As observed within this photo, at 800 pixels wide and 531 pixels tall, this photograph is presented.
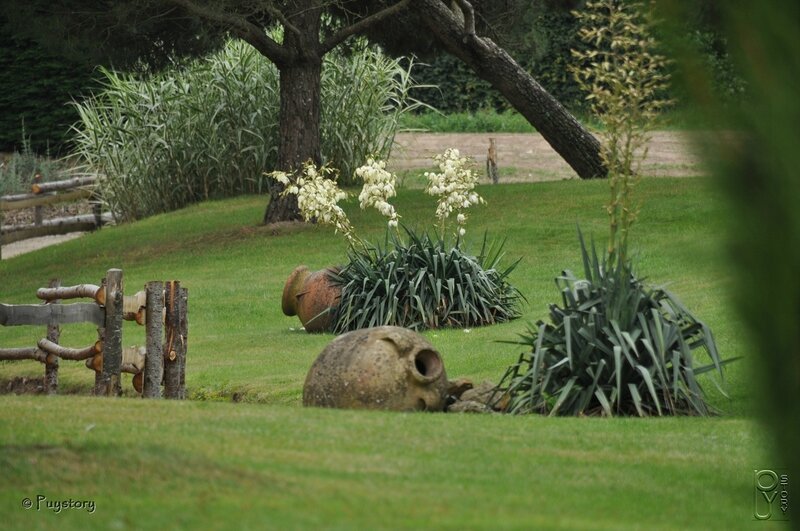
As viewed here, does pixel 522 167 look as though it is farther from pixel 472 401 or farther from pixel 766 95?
pixel 766 95

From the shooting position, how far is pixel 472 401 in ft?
27.5

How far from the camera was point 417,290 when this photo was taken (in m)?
12.6

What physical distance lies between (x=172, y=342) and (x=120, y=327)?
446 mm

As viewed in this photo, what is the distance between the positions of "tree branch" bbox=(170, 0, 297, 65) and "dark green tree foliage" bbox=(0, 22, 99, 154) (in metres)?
14.0

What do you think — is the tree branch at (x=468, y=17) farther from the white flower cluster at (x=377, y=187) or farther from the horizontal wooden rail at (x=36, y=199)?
the horizontal wooden rail at (x=36, y=199)

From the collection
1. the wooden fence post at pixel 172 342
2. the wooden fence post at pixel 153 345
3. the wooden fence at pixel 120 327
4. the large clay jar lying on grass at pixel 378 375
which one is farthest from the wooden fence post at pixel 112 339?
the large clay jar lying on grass at pixel 378 375

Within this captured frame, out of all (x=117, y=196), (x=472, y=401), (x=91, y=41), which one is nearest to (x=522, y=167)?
(x=117, y=196)

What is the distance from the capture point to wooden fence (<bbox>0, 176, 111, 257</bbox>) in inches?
943

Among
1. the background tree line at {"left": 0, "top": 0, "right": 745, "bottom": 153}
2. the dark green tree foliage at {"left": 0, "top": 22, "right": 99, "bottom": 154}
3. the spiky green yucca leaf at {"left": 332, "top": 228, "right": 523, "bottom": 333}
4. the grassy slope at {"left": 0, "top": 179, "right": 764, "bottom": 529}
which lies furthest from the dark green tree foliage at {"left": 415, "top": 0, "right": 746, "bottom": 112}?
the dark green tree foliage at {"left": 0, "top": 22, "right": 99, "bottom": 154}

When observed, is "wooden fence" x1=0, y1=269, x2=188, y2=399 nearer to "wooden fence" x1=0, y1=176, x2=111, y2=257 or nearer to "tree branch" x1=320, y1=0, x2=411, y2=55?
"tree branch" x1=320, y1=0, x2=411, y2=55

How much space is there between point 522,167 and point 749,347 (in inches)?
999

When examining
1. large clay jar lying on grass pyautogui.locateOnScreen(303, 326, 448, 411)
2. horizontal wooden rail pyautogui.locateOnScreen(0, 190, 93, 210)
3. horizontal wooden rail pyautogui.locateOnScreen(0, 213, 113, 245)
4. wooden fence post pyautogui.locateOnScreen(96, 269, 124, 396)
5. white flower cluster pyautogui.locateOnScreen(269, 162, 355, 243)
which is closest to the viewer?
large clay jar lying on grass pyautogui.locateOnScreen(303, 326, 448, 411)

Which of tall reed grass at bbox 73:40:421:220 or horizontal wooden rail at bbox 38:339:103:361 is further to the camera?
tall reed grass at bbox 73:40:421:220

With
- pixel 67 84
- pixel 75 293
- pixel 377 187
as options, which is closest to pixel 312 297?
pixel 377 187
